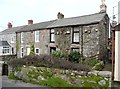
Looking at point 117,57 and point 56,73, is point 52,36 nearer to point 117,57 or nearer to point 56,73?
point 56,73

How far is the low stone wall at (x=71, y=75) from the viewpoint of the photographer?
1126 cm

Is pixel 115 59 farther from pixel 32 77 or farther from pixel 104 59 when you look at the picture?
pixel 104 59

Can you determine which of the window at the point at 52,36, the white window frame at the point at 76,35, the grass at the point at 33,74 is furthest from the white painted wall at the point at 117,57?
the window at the point at 52,36

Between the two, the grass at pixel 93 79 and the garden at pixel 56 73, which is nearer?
the grass at pixel 93 79

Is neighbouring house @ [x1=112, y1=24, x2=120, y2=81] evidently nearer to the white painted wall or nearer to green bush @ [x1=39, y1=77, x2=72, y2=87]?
the white painted wall

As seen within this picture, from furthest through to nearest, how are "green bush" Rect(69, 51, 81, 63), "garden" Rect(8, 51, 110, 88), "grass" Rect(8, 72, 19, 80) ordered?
"green bush" Rect(69, 51, 81, 63) < "grass" Rect(8, 72, 19, 80) < "garden" Rect(8, 51, 110, 88)

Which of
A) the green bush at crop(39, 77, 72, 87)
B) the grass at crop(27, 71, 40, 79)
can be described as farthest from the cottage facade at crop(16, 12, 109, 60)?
the green bush at crop(39, 77, 72, 87)

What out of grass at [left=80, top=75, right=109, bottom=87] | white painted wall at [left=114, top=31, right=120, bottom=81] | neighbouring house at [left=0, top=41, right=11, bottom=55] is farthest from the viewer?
neighbouring house at [left=0, top=41, right=11, bottom=55]

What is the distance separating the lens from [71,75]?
1238 cm

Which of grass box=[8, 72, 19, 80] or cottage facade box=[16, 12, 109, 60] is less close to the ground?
cottage facade box=[16, 12, 109, 60]

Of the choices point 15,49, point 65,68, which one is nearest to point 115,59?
point 65,68

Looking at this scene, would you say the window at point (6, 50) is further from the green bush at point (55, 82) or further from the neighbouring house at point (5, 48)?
the green bush at point (55, 82)

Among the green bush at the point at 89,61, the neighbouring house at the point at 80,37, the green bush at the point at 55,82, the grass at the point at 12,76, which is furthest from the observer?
the neighbouring house at the point at 80,37

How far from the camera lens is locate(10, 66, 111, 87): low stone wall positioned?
1126cm
